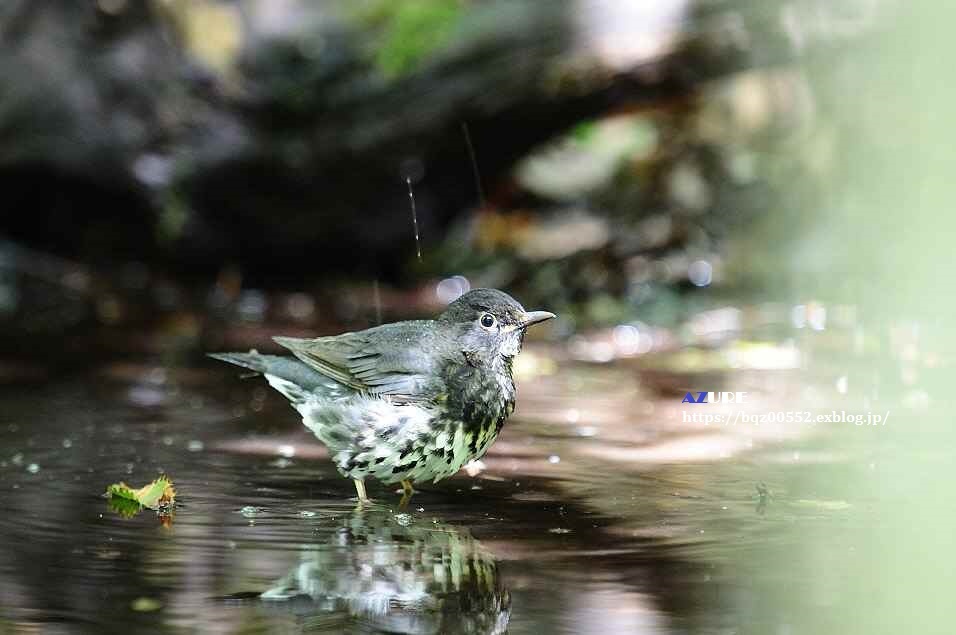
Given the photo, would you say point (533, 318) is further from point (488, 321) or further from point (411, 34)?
point (411, 34)

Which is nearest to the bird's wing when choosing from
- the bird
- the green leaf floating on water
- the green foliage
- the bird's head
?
the bird

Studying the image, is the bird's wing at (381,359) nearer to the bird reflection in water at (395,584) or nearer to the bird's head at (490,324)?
the bird's head at (490,324)

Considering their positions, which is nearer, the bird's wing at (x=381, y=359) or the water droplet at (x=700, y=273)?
the bird's wing at (x=381, y=359)

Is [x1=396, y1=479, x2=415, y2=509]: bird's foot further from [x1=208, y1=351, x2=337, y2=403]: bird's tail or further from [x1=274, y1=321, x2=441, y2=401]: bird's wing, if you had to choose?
[x1=208, y1=351, x2=337, y2=403]: bird's tail

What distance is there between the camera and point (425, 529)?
4.14 m

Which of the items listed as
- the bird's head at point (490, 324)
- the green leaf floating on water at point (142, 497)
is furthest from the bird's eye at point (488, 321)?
the green leaf floating on water at point (142, 497)

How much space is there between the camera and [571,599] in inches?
128

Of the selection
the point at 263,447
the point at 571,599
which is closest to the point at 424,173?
the point at 263,447

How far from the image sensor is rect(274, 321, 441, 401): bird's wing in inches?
185

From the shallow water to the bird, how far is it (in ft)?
0.57

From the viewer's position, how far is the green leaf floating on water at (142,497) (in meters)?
4.21

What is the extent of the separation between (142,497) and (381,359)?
3.52ft

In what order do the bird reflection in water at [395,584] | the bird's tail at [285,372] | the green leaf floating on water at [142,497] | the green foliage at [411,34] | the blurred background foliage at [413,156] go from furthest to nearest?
the green foliage at [411,34], the blurred background foliage at [413,156], the bird's tail at [285,372], the green leaf floating on water at [142,497], the bird reflection in water at [395,584]

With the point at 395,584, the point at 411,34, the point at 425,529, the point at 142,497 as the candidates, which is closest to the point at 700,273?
→ the point at 411,34
